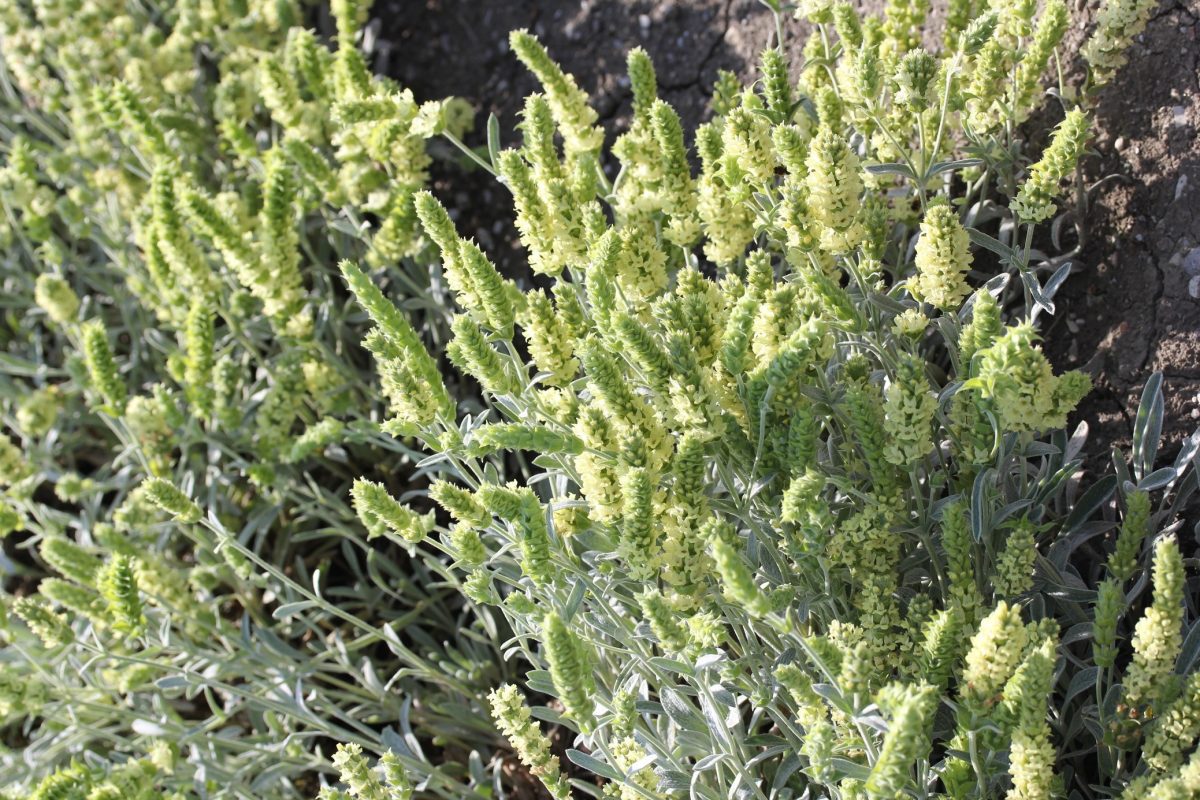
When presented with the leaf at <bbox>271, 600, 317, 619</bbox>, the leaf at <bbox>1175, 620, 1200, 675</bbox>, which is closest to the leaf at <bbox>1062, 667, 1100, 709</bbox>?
the leaf at <bbox>1175, 620, 1200, 675</bbox>

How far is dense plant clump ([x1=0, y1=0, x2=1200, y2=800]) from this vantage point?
6.07ft

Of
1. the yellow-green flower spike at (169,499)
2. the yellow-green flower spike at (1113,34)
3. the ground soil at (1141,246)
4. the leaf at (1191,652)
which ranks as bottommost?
the leaf at (1191,652)

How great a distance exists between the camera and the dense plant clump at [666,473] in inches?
72.8

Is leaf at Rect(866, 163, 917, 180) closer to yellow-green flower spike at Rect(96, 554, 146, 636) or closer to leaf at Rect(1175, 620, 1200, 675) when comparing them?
leaf at Rect(1175, 620, 1200, 675)

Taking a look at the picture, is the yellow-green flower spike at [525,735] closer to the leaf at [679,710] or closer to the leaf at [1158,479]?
the leaf at [679,710]

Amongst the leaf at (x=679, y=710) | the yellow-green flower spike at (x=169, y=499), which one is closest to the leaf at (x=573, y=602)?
the leaf at (x=679, y=710)

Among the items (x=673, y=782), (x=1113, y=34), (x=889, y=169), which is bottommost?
(x=673, y=782)

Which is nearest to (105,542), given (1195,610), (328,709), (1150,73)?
(328,709)

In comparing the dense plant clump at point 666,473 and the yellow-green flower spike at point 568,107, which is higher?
the yellow-green flower spike at point 568,107

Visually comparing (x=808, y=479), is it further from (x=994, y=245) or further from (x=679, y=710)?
(x=994, y=245)

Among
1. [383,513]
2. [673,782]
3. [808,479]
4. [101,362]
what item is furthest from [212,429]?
[808,479]

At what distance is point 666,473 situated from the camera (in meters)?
1.97

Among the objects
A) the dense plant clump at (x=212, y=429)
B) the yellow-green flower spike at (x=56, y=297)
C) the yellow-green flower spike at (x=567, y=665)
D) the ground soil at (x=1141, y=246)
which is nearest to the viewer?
A: the yellow-green flower spike at (x=567, y=665)

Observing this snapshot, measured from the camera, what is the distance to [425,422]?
2.05 m
